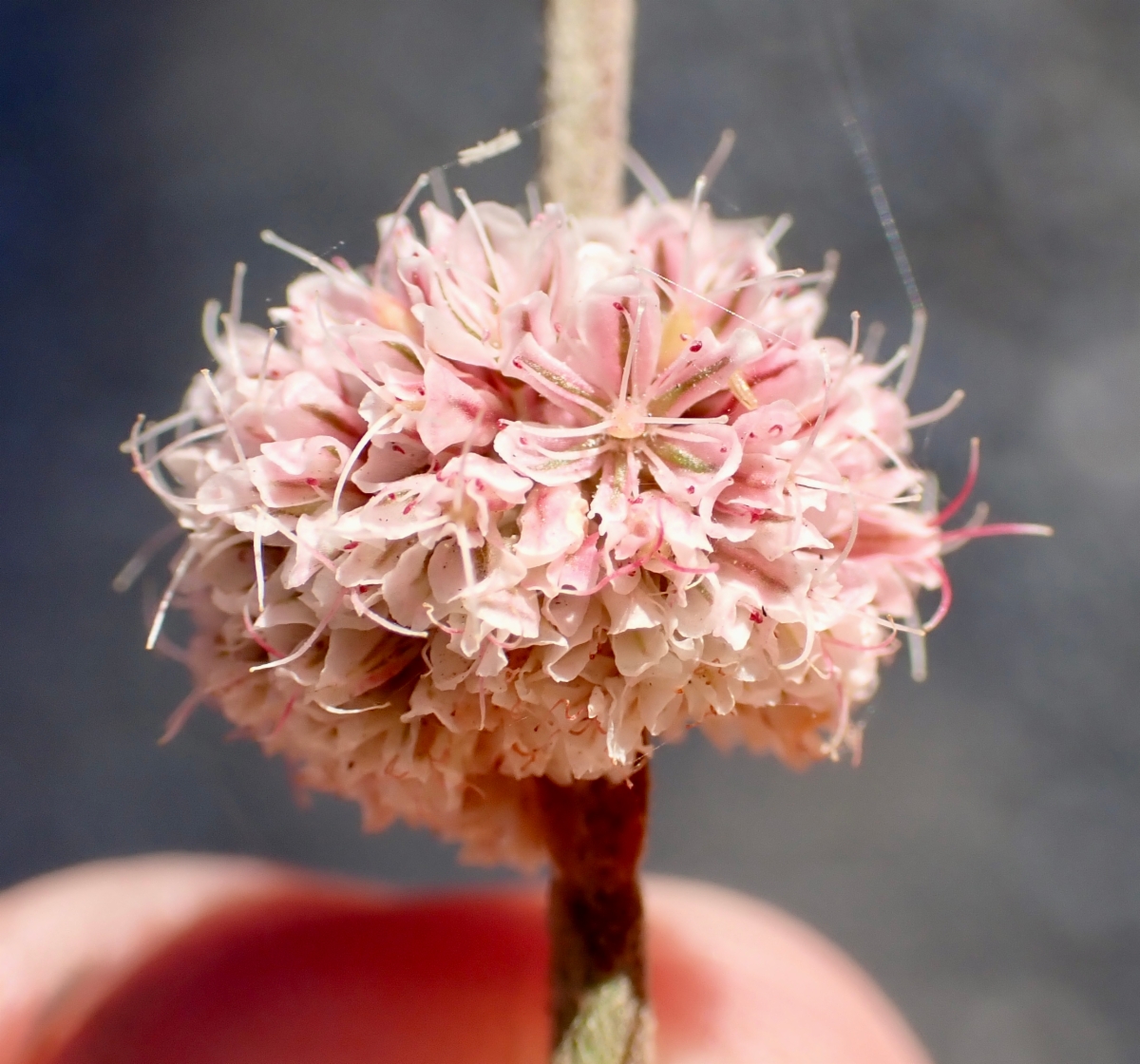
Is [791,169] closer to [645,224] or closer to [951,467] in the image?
[951,467]

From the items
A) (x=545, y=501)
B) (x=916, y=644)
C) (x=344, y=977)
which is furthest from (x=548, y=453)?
(x=344, y=977)

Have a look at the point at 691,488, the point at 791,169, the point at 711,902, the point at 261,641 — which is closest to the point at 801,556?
the point at 691,488

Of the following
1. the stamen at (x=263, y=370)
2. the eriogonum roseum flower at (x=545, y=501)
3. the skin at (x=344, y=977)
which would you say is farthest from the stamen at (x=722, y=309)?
the skin at (x=344, y=977)

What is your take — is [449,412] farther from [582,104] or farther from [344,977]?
[344,977]

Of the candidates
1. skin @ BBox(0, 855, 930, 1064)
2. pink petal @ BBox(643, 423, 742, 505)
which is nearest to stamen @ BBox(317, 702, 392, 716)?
pink petal @ BBox(643, 423, 742, 505)

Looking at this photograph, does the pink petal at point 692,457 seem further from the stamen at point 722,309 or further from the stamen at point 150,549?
the stamen at point 150,549

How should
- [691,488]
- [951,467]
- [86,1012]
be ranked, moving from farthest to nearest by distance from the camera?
[951,467]
[86,1012]
[691,488]

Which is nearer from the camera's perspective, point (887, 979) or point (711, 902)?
point (711, 902)
